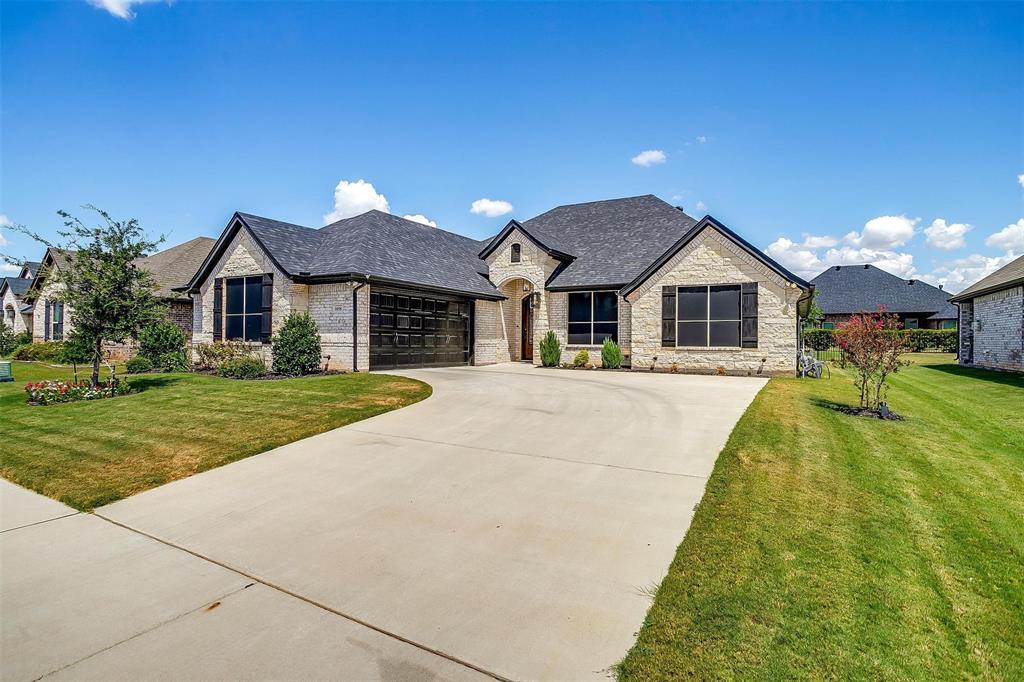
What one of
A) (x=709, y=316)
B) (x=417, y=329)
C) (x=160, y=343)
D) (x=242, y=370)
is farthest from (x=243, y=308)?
(x=709, y=316)

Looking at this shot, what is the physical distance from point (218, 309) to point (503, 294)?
482 inches

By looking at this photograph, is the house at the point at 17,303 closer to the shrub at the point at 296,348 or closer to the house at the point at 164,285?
the house at the point at 164,285

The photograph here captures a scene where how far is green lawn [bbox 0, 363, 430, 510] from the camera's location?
265 inches

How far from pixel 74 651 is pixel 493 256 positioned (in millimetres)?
22251

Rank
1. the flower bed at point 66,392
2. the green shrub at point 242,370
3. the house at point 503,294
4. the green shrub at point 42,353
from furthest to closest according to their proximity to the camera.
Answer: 1. the green shrub at point 42,353
2. the house at point 503,294
3. the green shrub at point 242,370
4. the flower bed at point 66,392

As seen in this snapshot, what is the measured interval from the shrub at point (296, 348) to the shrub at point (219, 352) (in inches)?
76.0

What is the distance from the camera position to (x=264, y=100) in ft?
46.7

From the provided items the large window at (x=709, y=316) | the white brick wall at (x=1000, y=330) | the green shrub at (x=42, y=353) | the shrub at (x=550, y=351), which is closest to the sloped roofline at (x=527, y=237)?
the shrub at (x=550, y=351)

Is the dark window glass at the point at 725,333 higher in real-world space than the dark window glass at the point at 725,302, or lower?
lower

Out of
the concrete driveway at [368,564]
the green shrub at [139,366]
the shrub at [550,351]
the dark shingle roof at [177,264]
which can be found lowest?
the concrete driveway at [368,564]

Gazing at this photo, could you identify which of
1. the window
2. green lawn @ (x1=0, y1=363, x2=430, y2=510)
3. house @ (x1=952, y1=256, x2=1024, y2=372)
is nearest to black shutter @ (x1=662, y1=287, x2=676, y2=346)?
green lawn @ (x1=0, y1=363, x2=430, y2=510)

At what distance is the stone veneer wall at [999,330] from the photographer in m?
18.3

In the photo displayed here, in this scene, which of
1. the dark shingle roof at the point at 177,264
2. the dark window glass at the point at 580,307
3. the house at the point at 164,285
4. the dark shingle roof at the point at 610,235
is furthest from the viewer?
the dark shingle roof at the point at 177,264

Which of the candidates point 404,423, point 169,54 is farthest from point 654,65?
point 169,54
